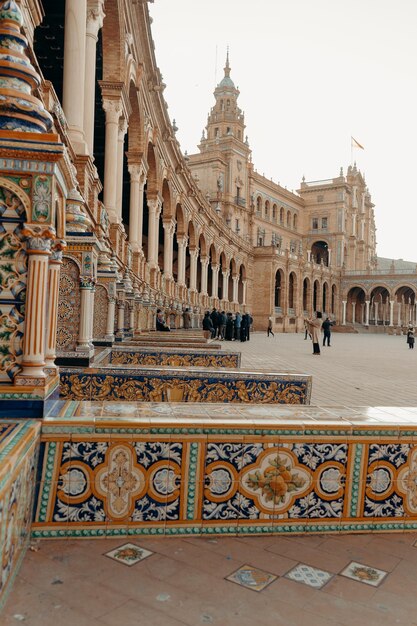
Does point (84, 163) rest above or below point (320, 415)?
above

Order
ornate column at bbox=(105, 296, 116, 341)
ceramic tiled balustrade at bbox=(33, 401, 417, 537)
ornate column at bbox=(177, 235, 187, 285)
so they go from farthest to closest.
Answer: ornate column at bbox=(177, 235, 187, 285) < ornate column at bbox=(105, 296, 116, 341) < ceramic tiled balustrade at bbox=(33, 401, 417, 537)

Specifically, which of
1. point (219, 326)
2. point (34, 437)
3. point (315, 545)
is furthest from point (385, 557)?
point (219, 326)

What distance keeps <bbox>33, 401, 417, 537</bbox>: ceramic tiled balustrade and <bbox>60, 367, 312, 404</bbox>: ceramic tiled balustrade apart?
2.31 metres

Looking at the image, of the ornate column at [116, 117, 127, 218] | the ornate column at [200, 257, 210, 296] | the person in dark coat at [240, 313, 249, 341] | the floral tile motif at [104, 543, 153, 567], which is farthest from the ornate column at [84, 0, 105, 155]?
the ornate column at [200, 257, 210, 296]

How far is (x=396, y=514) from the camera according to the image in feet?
9.43

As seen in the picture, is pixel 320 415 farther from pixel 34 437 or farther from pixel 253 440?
pixel 34 437

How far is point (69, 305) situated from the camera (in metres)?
6.43

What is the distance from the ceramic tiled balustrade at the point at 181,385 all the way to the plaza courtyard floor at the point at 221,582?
2.81 metres

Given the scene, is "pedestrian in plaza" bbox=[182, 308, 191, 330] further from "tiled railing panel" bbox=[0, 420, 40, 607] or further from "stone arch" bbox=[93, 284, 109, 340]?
"tiled railing panel" bbox=[0, 420, 40, 607]

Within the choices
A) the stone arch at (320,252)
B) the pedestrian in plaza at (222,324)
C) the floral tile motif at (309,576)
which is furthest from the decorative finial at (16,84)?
the stone arch at (320,252)

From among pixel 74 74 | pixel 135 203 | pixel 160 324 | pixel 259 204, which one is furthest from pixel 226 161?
pixel 74 74

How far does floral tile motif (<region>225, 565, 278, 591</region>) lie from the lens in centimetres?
221

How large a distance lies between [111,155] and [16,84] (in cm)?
1035

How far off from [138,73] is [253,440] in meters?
14.8
